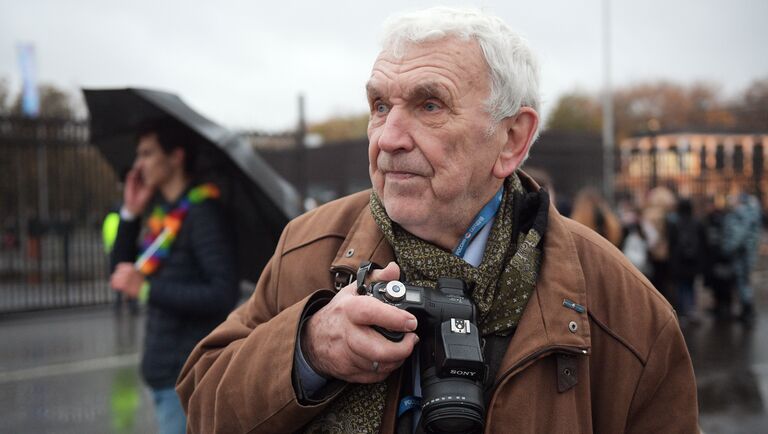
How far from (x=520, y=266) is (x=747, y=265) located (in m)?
9.43

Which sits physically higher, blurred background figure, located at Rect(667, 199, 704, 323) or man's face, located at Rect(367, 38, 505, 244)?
man's face, located at Rect(367, 38, 505, 244)

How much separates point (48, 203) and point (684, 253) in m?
9.00

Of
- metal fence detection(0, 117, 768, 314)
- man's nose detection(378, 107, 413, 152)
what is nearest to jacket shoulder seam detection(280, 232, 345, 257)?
man's nose detection(378, 107, 413, 152)

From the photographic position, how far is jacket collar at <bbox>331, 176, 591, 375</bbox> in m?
1.47

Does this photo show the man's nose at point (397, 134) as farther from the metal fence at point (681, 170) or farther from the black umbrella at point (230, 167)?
the metal fence at point (681, 170)

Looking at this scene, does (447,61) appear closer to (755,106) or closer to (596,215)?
(596,215)

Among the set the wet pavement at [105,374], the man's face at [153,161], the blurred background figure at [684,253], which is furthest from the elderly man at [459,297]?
the blurred background figure at [684,253]

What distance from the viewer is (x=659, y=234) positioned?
28.8 ft

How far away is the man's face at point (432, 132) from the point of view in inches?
59.8

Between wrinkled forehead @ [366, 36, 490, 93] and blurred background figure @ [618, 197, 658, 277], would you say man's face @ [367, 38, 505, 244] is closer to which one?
wrinkled forehead @ [366, 36, 490, 93]

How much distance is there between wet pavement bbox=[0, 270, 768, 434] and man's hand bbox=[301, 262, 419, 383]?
4347 millimetres

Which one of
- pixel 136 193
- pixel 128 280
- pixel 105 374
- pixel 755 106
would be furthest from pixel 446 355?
pixel 755 106

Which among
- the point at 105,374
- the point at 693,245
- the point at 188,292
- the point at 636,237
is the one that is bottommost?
the point at 105,374

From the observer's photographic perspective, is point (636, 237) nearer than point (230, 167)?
No
